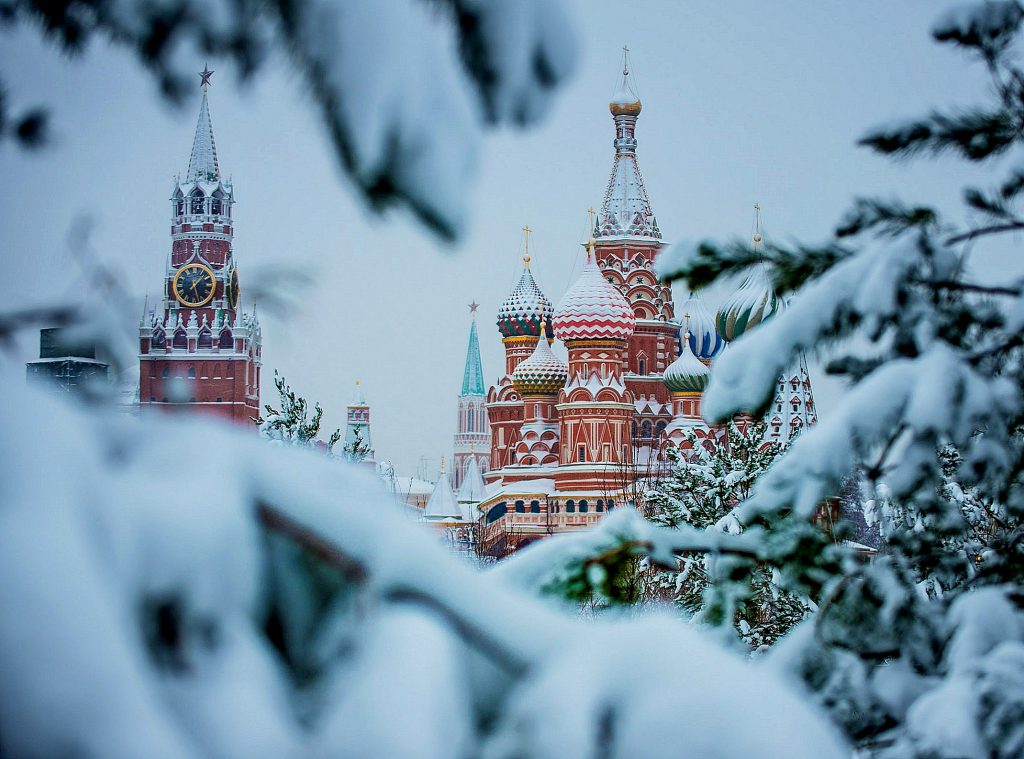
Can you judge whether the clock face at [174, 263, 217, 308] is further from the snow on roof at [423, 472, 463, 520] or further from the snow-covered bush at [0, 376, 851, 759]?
the snow on roof at [423, 472, 463, 520]

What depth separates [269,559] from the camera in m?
1.18

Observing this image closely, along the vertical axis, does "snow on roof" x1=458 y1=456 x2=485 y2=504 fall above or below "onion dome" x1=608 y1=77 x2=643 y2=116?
below

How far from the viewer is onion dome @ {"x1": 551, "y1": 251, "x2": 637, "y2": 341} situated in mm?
41344

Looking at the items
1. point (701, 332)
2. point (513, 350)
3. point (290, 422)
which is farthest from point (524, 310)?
point (290, 422)

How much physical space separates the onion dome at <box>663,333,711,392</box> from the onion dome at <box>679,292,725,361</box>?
2.52m

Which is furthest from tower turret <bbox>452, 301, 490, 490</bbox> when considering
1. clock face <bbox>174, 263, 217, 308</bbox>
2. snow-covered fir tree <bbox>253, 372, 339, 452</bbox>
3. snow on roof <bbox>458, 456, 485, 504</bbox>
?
clock face <bbox>174, 263, 217, 308</bbox>

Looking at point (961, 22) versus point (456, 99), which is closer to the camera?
point (456, 99)

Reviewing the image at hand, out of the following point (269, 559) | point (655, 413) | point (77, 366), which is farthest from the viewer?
point (655, 413)

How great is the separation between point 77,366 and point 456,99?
1.73 feet

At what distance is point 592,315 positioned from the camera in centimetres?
4141

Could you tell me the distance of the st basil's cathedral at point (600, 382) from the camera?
41.1m

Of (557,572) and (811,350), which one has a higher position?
(811,350)

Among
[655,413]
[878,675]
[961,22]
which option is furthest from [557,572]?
[655,413]

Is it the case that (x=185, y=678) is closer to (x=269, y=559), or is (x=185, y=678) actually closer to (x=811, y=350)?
(x=269, y=559)
